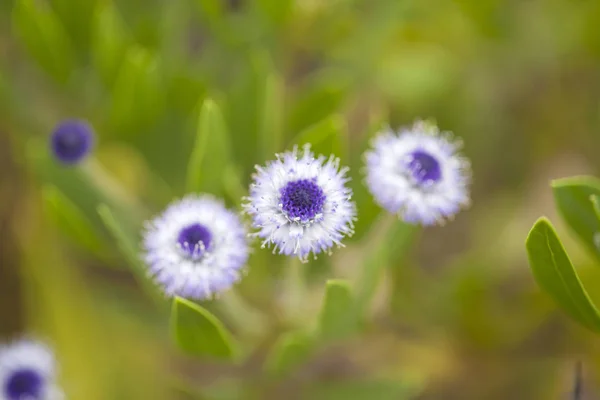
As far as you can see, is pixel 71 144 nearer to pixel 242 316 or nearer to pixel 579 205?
pixel 242 316

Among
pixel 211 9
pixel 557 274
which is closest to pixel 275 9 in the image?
pixel 211 9

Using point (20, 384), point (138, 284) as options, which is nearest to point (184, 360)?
point (138, 284)

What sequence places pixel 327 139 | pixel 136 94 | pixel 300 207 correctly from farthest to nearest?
pixel 136 94 → pixel 327 139 → pixel 300 207

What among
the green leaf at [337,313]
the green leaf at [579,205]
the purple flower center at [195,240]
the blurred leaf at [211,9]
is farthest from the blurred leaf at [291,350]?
the blurred leaf at [211,9]

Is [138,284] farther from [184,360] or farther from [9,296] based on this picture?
[9,296]

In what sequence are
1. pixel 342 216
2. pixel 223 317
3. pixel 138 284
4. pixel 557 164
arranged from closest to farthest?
1. pixel 342 216
2. pixel 223 317
3. pixel 138 284
4. pixel 557 164

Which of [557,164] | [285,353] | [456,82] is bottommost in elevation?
[285,353]
